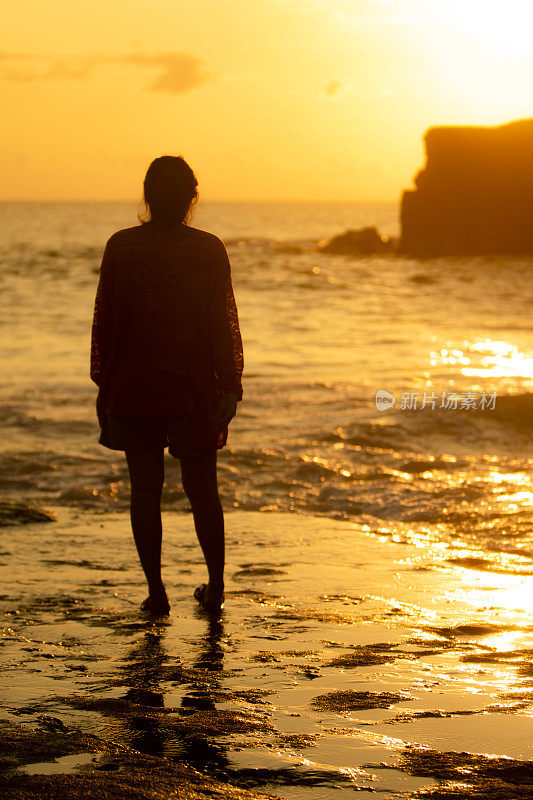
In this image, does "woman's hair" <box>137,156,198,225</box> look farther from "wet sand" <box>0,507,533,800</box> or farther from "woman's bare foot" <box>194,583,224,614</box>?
"wet sand" <box>0,507,533,800</box>

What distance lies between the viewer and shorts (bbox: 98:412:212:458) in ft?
11.2

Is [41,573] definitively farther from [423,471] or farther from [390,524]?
[423,471]

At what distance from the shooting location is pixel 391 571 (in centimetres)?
411

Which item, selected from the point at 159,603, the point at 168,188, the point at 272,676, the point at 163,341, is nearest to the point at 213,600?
the point at 159,603

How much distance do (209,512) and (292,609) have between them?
461 millimetres

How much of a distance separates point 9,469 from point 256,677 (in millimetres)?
4305

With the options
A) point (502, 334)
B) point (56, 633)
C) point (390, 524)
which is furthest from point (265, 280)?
point (56, 633)

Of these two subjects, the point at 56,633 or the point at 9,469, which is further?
the point at 9,469

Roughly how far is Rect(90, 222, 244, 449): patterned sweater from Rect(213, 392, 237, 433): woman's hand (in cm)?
2

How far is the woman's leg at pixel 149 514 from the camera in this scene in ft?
11.4

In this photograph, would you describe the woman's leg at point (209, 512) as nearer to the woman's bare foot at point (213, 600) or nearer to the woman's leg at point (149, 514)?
the woman's bare foot at point (213, 600)

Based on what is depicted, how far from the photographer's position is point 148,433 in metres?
3.44

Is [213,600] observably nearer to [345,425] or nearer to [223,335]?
[223,335]

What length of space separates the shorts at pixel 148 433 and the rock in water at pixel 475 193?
175 feet
